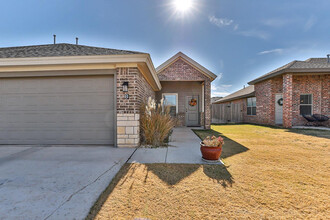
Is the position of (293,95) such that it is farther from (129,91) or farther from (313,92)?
(129,91)

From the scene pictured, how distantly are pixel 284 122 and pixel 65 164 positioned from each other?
1214cm

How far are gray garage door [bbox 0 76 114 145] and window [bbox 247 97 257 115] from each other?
12.7m

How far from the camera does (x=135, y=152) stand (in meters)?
3.98

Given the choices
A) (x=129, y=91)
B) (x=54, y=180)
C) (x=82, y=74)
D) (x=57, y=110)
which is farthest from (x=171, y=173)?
(x=57, y=110)

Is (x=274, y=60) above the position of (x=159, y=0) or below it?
below

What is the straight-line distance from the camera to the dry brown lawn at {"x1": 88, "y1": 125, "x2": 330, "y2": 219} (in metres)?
1.64

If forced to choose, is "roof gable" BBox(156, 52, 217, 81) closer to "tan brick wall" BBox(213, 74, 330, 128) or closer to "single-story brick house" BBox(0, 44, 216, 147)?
"single-story brick house" BBox(0, 44, 216, 147)

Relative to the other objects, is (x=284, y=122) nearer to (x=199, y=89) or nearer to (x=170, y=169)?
(x=199, y=89)

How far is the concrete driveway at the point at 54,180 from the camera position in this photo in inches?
65.7

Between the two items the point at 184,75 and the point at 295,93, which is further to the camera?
the point at 295,93

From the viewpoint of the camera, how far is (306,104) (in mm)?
9805

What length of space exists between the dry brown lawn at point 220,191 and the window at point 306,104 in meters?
9.07

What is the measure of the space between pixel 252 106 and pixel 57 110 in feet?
47.3

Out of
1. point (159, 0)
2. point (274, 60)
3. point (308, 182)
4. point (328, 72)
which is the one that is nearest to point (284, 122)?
point (328, 72)
